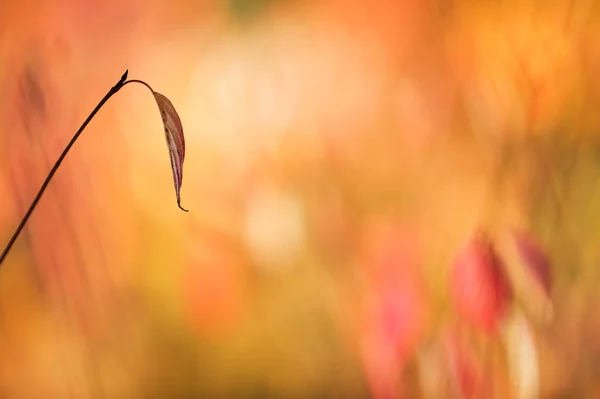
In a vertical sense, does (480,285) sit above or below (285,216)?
below

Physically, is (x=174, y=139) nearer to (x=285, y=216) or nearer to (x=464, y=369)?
(x=285, y=216)

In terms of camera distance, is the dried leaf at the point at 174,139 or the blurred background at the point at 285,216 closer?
the dried leaf at the point at 174,139

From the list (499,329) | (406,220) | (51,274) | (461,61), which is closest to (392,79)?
(461,61)

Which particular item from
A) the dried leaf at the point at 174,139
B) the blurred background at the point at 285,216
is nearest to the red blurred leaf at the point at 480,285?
the blurred background at the point at 285,216

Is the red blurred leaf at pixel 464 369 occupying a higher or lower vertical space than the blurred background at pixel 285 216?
lower

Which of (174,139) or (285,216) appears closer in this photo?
(174,139)

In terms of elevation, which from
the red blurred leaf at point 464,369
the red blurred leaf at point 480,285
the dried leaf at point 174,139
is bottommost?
the red blurred leaf at point 464,369

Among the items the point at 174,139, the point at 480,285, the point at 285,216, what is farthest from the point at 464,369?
the point at 174,139

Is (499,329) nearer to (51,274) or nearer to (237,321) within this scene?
(237,321)

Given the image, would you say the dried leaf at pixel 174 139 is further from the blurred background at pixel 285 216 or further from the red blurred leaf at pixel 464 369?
the red blurred leaf at pixel 464 369
